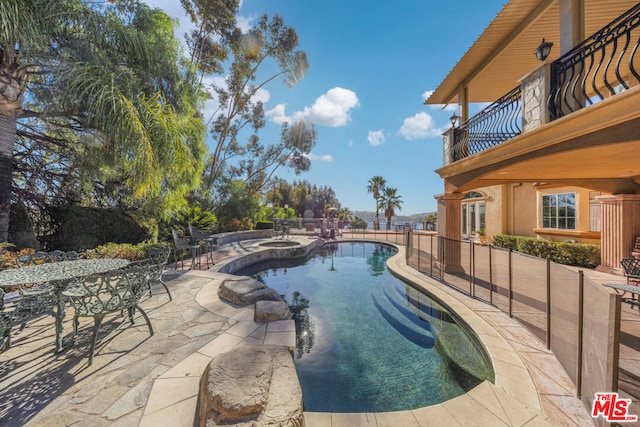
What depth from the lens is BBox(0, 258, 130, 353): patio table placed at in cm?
251

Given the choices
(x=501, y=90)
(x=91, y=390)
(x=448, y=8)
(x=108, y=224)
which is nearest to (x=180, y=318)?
(x=91, y=390)

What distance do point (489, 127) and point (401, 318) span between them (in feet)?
16.3

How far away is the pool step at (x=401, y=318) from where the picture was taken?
3916 millimetres

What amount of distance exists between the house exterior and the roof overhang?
0.8 inches

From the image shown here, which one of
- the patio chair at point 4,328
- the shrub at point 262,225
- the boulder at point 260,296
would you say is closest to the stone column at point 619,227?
the boulder at point 260,296

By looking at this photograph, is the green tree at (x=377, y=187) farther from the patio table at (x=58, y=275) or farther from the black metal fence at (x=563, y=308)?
the patio table at (x=58, y=275)

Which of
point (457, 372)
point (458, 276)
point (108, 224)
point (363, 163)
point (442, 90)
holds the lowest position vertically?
point (457, 372)

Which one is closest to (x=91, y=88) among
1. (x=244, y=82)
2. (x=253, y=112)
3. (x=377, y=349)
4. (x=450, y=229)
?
(x=377, y=349)

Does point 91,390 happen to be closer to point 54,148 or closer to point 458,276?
point 458,276

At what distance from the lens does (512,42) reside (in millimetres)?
4895

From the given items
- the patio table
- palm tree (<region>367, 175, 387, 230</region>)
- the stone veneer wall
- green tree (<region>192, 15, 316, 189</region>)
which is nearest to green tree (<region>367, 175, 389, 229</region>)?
palm tree (<region>367, 175, 387, 230</region>)

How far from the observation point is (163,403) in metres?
1.90

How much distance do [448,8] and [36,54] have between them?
11119 mm

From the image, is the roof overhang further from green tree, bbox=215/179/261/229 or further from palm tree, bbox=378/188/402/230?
palm tree, bbox=378/188/402/230
